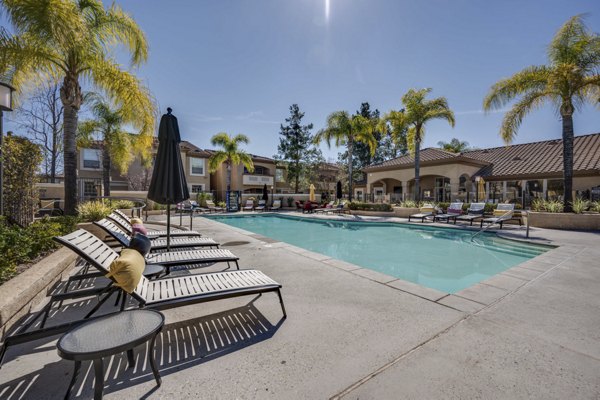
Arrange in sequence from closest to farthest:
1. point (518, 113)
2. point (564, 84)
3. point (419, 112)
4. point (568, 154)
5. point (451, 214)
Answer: point (564, 84), point (568, 154), point (518, 113), point (451, 214), point (419, 112)

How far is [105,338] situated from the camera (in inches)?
69.6

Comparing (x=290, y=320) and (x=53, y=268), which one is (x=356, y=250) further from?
(x=53, y=268)

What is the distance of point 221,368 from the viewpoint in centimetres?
223

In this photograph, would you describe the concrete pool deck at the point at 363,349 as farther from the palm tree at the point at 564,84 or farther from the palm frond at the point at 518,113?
the palm frond at the point at 518,113

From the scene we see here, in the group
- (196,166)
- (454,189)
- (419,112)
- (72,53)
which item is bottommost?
(454,189)

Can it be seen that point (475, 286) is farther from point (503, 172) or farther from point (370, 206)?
point (503, 172)

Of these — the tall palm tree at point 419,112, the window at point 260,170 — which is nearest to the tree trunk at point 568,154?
the tall palm tree at point 419,112

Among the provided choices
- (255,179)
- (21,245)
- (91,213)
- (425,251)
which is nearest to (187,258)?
(21,245)

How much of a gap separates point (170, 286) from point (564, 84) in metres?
15.7

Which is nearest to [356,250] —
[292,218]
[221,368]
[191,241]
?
[191,241]

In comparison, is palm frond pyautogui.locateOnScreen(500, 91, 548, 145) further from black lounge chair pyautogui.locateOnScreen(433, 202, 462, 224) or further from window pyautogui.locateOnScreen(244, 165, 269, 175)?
window pyautogui.locateOnScreen(244, 165, 269, 175)

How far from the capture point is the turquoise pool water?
6312 millimetres

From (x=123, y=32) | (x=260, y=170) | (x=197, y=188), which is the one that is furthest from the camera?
(x=260, y=170)

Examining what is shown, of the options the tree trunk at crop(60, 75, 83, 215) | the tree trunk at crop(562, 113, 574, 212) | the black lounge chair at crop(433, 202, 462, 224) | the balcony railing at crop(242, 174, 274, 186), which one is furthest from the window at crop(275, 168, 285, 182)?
the tree trunk at crop(60, 75, 83, 215)
